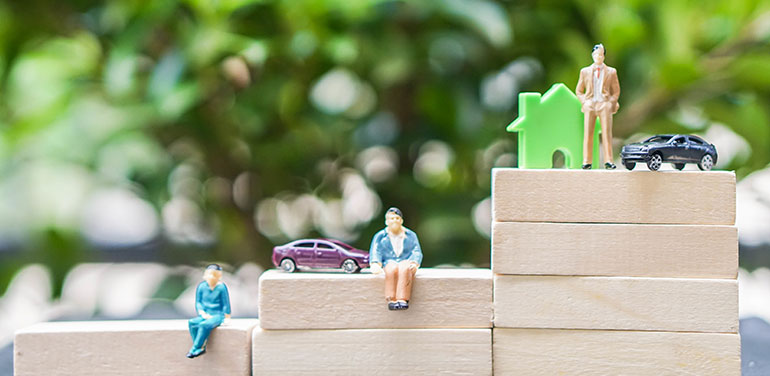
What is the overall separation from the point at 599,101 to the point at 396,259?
18.9 inches

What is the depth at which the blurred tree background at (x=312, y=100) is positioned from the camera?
131cm

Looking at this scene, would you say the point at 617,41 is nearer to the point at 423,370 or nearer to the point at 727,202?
the point at 727,202

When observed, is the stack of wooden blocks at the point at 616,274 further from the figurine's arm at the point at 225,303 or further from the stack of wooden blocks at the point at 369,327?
the figurine's arm at the point at 225,303

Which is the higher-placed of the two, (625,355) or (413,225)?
(413,225)

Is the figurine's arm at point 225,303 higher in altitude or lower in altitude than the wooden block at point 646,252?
lower

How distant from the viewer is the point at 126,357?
1.20 meters

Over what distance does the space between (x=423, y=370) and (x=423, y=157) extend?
0.69 meters

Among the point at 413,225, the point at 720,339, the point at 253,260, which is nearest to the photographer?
the point at 720,339

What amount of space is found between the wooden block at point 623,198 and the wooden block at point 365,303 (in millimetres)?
154

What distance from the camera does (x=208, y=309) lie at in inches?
48.8

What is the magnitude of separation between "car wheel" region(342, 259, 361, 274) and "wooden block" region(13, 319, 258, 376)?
0.70ft

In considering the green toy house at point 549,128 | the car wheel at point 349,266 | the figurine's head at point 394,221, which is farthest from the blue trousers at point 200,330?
the green toy house at point 549,128

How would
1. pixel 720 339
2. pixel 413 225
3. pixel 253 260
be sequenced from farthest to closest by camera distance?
pixel 253 260 < pixel 413 225 < pixel 720 339

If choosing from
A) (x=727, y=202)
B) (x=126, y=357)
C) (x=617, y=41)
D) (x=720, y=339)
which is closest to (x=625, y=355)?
(x=720, y=339)
